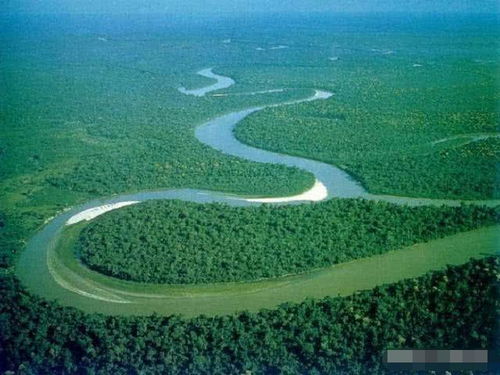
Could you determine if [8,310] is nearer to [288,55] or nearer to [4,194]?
[4,194]

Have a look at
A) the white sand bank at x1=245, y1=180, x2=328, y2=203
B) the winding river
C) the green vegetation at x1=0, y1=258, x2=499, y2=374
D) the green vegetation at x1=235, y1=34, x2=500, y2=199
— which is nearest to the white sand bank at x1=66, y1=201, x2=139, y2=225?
the winding river

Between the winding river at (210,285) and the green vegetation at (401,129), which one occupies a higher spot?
the green vegetation at (401,129)

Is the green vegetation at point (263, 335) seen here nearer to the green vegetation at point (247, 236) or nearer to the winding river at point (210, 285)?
the winding river at point (210, 285)

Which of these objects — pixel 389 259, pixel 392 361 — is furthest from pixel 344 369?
pixel 389 259

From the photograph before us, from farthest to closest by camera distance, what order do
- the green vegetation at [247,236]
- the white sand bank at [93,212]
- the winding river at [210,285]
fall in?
the white sand bank at [93,212] < the green vegetation at [247,236] < the winding river at [210,285]

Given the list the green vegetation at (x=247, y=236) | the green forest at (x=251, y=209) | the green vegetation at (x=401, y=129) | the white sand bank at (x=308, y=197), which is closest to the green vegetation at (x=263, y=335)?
the green forest at (x=251, y=209)

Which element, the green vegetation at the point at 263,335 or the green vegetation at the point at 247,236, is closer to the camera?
the green vegetation at the point at 263,335
